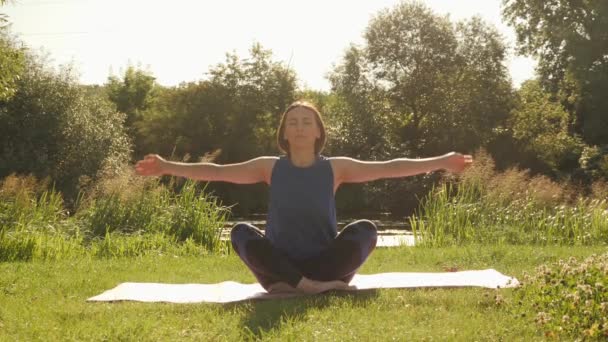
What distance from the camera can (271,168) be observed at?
15.6ft

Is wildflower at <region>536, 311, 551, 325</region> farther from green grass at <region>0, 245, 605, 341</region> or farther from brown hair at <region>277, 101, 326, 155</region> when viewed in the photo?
brown hair at <region>277, 101, 326, 155</region>

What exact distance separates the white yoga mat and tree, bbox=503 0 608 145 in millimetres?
17644

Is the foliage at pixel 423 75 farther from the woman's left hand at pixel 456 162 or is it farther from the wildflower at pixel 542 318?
the wildflower at pixel 542 318

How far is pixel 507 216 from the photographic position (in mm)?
9070

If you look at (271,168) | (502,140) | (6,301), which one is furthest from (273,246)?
(502,140)

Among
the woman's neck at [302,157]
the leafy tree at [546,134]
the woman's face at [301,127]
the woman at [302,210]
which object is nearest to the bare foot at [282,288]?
the woman at [302,210]

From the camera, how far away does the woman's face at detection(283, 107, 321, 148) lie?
4719 mm

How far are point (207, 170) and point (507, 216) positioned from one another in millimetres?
5398

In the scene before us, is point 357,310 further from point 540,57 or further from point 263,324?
point 540,57

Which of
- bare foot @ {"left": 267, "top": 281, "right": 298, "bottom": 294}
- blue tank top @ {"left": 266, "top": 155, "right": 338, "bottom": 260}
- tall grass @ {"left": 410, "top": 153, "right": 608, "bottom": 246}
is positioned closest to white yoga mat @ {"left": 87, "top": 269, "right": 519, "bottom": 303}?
bare foot @ {"left": 267, "top": 281, "right": 298, "bottom": 294}

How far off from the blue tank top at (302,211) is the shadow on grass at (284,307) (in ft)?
1.08

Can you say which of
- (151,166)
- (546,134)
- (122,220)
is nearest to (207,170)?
(151,166)

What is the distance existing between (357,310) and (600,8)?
19681 mm

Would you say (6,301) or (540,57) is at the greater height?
(540,57)
